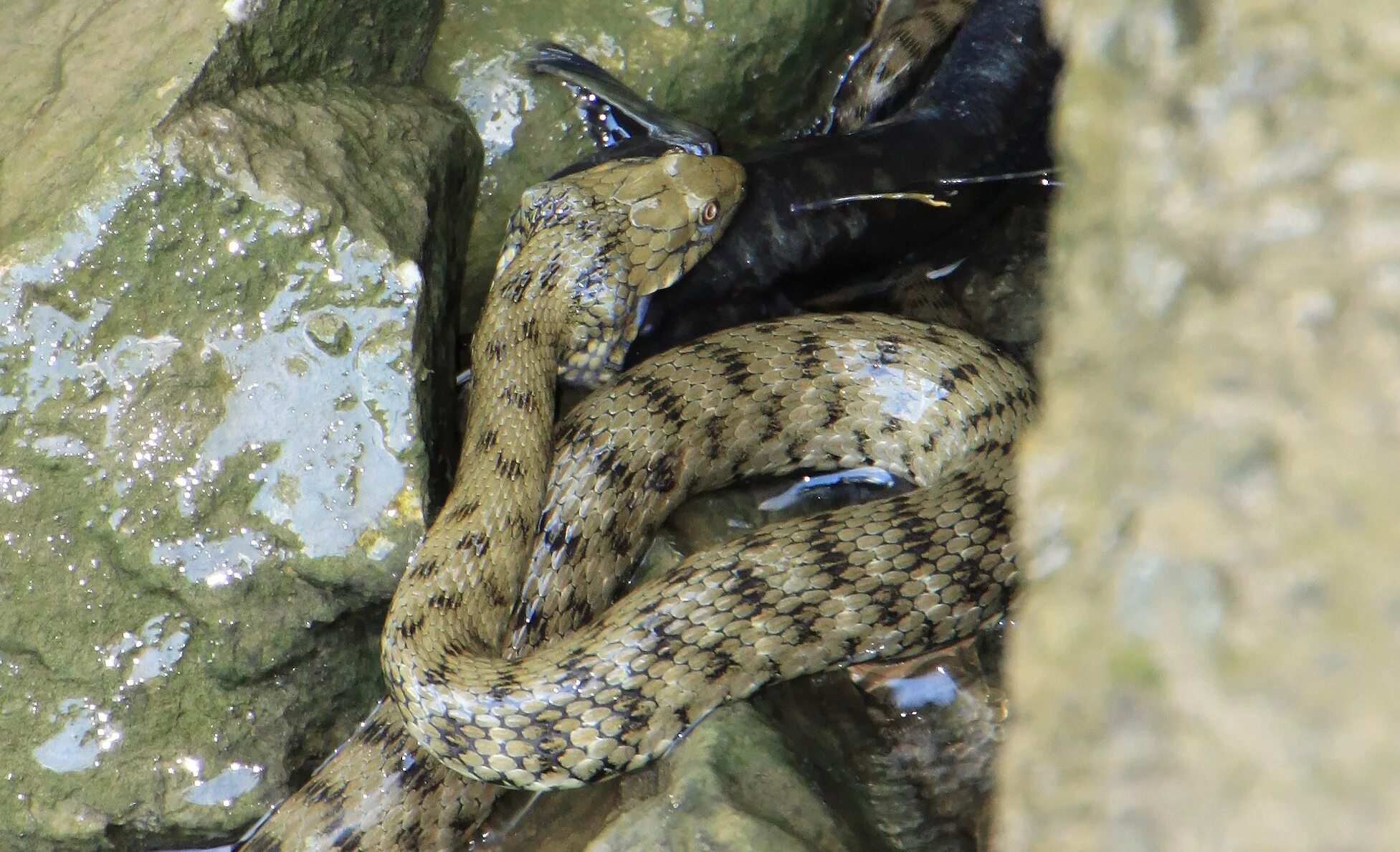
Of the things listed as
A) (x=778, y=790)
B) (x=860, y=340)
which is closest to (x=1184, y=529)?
(x=778, y=790)

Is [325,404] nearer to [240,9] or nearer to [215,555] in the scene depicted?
[215,555]

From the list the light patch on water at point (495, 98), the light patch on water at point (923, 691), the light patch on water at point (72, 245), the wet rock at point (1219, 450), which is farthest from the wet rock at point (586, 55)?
the wet rock at point (1219, 450)

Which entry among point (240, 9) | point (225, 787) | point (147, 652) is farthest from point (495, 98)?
point (225, 787)

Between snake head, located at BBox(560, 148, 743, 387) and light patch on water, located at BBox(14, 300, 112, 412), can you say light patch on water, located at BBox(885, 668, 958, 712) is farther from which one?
light patch on water, located at BBox(14, 300, 112, 412)

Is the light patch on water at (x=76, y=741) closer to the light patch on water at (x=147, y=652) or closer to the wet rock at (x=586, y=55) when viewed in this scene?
the light patch on water at (x=147, y=652)

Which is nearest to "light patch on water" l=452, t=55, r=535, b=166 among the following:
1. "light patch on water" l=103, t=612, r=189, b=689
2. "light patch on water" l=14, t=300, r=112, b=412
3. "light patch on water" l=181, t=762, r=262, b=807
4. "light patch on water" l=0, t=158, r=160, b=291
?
"light patch on water" l=0, t=158, r=160, b=291

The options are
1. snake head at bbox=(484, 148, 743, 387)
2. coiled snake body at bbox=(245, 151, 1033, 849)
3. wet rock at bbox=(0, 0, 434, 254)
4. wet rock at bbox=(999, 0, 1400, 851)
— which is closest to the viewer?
wet rock at bbox=(999, 0, 1400, 851)

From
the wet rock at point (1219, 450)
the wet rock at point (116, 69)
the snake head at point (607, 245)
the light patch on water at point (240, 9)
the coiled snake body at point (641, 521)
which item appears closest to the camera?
the wet rock at point (1219, 450)
